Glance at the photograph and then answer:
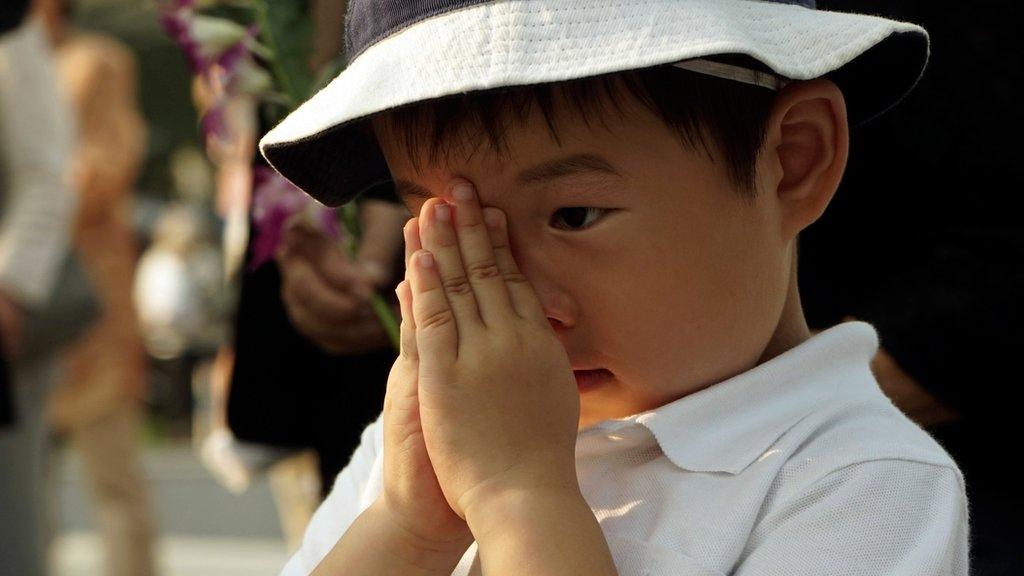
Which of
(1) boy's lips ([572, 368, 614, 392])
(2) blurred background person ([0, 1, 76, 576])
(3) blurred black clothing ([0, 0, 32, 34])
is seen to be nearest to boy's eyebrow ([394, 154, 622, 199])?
(1) boy's lips ([572, 368, 614, 392])

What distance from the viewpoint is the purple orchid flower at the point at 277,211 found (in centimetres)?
213

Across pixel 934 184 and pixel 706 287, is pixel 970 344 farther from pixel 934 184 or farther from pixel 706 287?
pixel 706 287

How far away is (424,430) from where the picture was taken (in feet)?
4.46

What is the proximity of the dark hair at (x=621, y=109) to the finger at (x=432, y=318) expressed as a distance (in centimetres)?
11

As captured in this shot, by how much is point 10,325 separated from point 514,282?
8.30 feet

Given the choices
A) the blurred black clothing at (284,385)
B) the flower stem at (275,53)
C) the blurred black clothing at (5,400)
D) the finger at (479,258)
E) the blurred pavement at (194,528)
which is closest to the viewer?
the finger at (479,258)

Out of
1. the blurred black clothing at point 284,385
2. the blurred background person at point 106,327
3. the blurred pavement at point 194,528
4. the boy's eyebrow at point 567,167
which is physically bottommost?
the blurred pavement at point 194,528

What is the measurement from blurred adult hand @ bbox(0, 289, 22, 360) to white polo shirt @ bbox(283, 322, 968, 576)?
2369mm

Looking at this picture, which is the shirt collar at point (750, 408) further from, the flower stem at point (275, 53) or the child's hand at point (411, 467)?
the flower stem at point (275, 53)

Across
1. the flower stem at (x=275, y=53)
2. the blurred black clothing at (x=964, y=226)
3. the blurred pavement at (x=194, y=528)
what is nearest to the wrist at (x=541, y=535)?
the blurred black clothing at (x=964, y=226)

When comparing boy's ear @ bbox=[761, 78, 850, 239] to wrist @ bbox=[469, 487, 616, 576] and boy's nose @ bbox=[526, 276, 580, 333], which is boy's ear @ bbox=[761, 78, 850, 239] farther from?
wrist @ bbox=[469, 487, 616, 576]

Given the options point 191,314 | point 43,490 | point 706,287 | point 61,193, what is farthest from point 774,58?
point 191,314

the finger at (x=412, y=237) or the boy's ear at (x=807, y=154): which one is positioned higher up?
the boy's ear at (x=807, y=154)

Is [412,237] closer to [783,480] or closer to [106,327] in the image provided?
[783,480]
